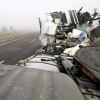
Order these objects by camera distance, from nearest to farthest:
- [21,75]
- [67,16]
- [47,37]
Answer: [21,75], [47,37], [67,16]

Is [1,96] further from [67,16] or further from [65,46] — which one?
[67,16]

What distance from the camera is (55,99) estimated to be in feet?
2.33

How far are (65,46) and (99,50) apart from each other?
2752 millimetres

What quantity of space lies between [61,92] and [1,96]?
0.47m

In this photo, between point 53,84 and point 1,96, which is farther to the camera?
point 53,84

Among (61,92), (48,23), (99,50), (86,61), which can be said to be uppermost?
(48,23)

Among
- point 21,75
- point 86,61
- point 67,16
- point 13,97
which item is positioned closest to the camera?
point 13,97

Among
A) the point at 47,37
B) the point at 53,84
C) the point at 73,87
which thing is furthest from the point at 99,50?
the point at 47,37

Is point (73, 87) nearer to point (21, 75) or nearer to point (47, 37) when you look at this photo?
point (21, 75)

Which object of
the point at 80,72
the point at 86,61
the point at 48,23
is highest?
the point at 48,23

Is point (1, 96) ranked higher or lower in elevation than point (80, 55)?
lower

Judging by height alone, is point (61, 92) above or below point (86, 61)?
below

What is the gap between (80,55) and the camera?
1472 millimetres

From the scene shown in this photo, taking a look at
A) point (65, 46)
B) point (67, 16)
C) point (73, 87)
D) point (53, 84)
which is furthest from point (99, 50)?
point (67, 16)
